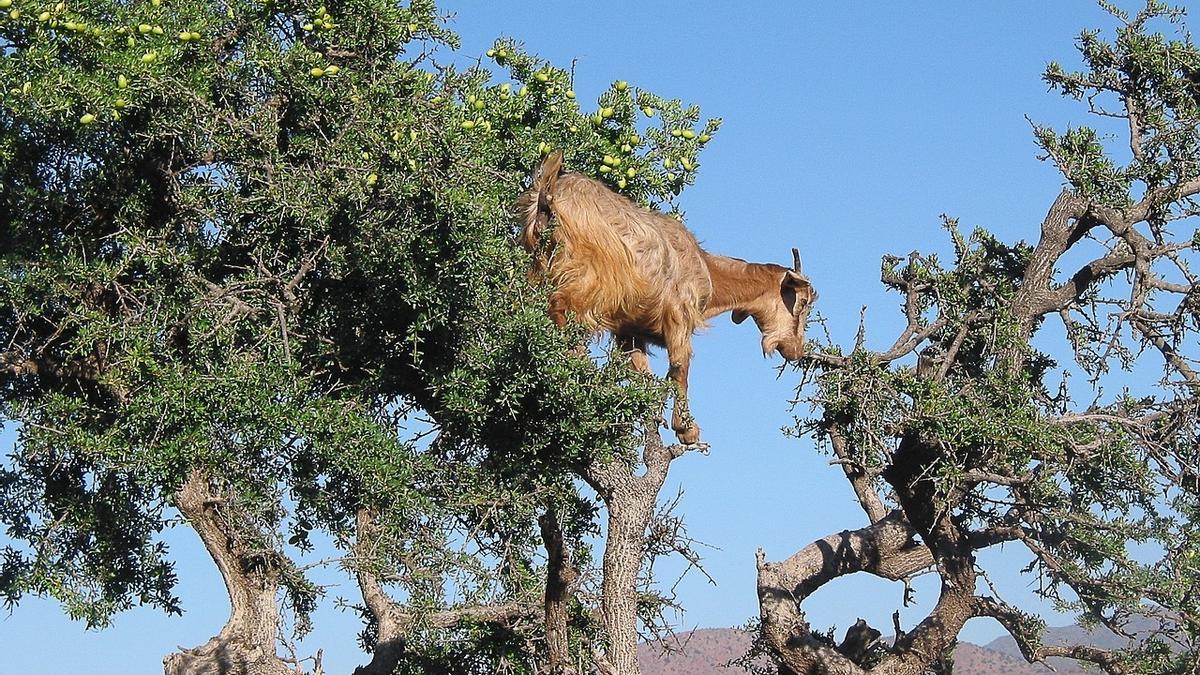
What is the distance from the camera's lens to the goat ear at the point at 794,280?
39.8ft

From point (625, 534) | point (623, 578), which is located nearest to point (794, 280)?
point (625, 534)

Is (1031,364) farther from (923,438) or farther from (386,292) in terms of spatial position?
(386,292)

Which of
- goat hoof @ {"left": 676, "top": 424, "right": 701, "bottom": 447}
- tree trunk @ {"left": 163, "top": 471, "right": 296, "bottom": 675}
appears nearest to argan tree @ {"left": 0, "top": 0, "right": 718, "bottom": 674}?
tree trunk @ {"left": 163, "top": 471, "right": 296, "bottom": 675}

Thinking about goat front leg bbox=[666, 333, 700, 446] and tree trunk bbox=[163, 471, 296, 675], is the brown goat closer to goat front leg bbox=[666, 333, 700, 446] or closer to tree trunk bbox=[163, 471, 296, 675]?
goat front leg bbox=[666, 333, 700, 446]

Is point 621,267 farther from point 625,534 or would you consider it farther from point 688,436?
point 625,534

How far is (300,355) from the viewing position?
8430 millimetres

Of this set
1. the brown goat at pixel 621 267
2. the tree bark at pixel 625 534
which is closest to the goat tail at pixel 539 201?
the brown goat at pixel 621 267

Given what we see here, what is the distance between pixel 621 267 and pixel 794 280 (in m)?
2.89

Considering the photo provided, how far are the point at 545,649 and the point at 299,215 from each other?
14.3 ft

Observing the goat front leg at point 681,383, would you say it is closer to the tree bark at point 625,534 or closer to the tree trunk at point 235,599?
the tree bark at point 625,534

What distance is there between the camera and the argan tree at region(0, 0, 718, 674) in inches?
300

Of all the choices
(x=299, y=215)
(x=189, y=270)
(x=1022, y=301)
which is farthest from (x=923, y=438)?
(x=189, y=270)

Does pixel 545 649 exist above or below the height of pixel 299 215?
below

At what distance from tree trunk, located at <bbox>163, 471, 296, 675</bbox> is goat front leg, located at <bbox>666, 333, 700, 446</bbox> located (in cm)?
340
